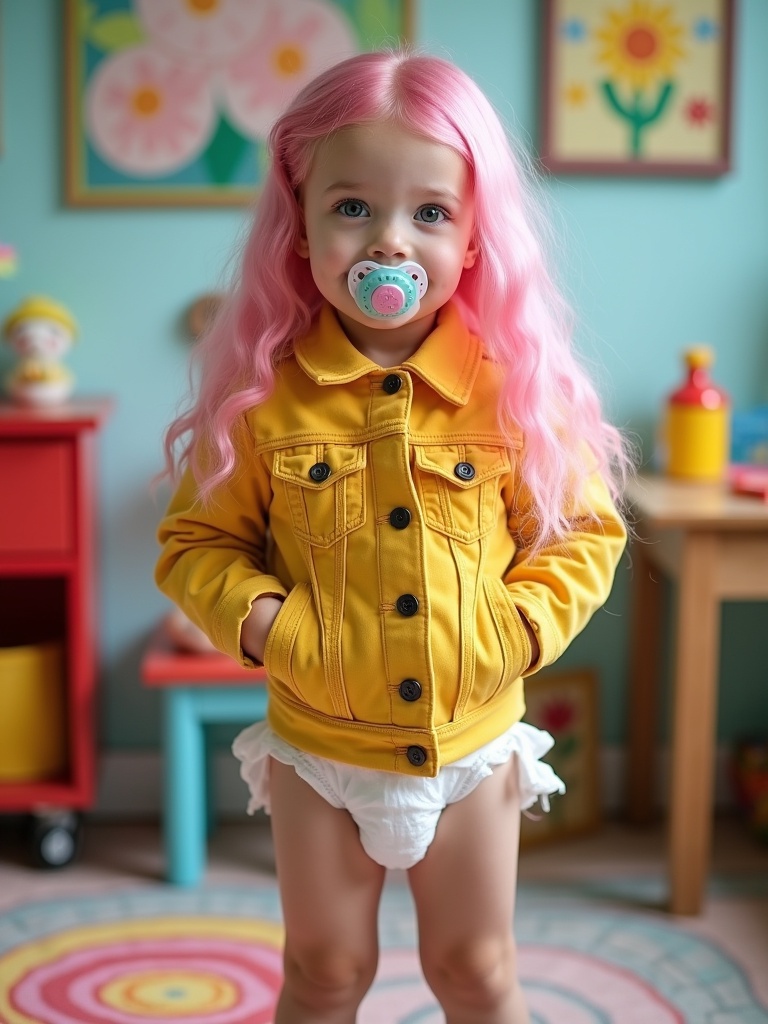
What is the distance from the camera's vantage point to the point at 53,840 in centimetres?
218

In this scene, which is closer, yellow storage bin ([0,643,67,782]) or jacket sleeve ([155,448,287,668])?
jacket sleeve ([155,448,287,668])

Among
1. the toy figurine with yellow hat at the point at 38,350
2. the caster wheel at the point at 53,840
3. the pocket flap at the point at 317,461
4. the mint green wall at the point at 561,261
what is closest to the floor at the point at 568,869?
the caster wheel at the point at 53,840

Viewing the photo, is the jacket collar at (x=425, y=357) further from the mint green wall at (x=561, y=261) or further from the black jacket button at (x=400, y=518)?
the mint green wall at (x=561, y=261)

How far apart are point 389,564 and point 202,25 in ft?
4.70

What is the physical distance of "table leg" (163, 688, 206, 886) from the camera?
82.6 inches

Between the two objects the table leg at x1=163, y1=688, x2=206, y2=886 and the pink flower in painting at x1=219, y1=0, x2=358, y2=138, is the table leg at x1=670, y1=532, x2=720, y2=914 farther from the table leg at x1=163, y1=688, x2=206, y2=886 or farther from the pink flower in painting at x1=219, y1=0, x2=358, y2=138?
the pink flower in painting at x1=219, y1=0, x2=358, y2=138

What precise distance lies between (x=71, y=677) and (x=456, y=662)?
3.88 ft

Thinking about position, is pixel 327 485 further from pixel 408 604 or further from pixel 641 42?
pixel 641 42

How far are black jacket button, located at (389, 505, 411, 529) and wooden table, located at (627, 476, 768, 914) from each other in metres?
0.76

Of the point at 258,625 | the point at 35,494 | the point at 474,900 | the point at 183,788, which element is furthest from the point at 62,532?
the point at 474,900

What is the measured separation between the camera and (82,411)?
2.11 m

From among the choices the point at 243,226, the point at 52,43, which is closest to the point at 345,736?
the point at 243,226

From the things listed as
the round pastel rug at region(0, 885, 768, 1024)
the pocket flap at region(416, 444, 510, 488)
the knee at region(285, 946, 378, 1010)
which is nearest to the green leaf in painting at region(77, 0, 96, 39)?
the pocket flap at region(416, 444, 510, 488)

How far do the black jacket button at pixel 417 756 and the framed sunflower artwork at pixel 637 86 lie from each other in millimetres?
1406
